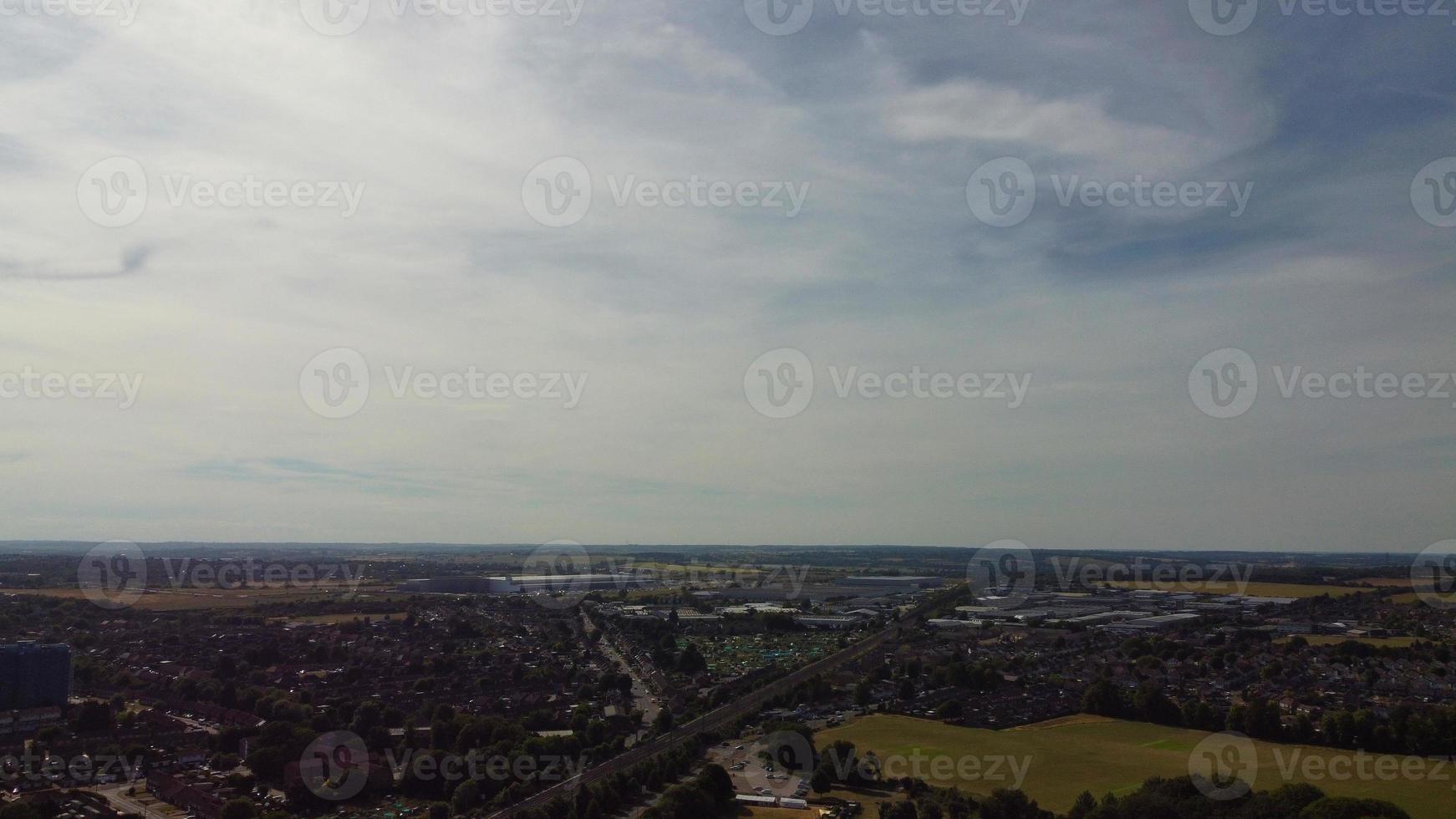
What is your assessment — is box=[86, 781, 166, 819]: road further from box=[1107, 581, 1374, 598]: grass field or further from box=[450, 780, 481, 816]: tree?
box=[1107, 581, 1374, 598]: grass field

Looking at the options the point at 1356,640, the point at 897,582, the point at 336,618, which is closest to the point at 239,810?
the point at 336,618

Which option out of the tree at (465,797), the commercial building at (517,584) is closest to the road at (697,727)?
the tree at (465,797)

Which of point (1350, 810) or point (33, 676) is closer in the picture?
point (1350, 810)

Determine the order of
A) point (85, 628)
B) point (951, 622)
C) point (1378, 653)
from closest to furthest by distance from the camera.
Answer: point (1378, 653) < point (85, 628) < point (951, 622)

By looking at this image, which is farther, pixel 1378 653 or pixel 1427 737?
pixel 1378 653

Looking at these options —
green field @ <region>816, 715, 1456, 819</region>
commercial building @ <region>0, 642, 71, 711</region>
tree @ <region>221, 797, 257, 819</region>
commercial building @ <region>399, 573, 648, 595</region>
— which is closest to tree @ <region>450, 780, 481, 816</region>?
tree @ <region>221, 797, 257, 819</region>

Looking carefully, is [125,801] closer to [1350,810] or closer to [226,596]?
[1350,810]

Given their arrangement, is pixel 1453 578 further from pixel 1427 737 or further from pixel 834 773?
pixel 834 773

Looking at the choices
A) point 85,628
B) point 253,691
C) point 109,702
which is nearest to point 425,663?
point 253,691
